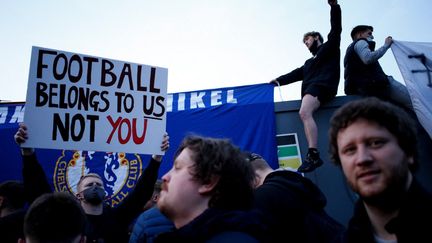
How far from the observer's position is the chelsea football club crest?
4.86 meters

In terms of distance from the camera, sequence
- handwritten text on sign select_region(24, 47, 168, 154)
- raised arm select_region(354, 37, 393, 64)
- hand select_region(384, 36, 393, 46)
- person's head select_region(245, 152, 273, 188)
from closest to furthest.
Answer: person's head select_region(245, 152, 273, 188) → handwritten text on sign select_region(24, 47, 168, 154) → raised arm select_region(354, 37, 393, 64) → hand select_region(384, 36, 393, 46)

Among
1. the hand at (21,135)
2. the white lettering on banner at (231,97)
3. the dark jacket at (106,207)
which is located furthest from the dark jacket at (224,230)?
the white lettering on banner at (231,97)

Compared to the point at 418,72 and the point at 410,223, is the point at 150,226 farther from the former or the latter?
the point at 418,72

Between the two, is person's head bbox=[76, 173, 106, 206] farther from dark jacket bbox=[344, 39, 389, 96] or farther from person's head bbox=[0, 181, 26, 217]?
dark jacket bbox=[344, 39, 389, 96]

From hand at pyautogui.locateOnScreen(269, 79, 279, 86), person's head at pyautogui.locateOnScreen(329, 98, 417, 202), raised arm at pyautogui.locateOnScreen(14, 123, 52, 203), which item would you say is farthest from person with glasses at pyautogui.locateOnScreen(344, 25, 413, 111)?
raised arm at pyautogui.locateOnScreen(14, 123, 52, 203)

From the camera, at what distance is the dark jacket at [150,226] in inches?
88.2

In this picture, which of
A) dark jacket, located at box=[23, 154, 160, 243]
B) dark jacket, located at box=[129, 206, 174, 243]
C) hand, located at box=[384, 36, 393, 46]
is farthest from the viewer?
hand, located at box=[384, 36, 393, 46]

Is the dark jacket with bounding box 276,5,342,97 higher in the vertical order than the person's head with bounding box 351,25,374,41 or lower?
lower

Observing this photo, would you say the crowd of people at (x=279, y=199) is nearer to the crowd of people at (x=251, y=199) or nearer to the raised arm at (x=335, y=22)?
the crowd of people at (x=251, y=199)

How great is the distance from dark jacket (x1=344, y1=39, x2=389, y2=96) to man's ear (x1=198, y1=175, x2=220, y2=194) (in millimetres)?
3470

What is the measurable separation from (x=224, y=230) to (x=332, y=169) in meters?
3.22

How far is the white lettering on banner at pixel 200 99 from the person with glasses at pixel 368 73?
171 cm

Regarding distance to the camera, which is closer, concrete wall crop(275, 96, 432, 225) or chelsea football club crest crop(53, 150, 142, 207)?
concrete wall crop(275, 96, 432, 225)

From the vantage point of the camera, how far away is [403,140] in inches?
57.2
